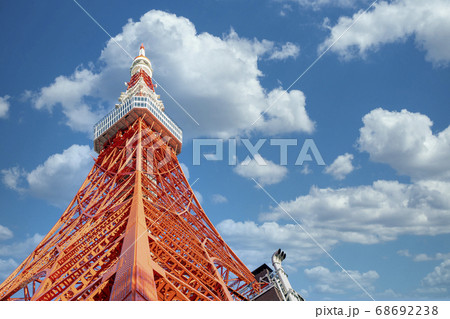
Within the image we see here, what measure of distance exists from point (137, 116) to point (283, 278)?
13.6 metres

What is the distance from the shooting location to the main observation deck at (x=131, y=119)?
70.9ft

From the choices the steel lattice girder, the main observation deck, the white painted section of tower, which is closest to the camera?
the steel lattice girder

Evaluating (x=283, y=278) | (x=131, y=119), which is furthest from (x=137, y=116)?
(x=283, y=278)

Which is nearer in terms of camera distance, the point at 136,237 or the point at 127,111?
the point at 136,237

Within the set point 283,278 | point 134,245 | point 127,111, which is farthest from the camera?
point 127,111

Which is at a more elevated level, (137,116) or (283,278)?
(137,116)

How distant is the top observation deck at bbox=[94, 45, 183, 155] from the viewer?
21672 millimetres

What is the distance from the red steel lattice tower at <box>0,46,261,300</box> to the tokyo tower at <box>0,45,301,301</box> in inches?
1.9

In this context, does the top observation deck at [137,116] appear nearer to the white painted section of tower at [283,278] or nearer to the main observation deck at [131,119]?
the main observation deck at [131,119]

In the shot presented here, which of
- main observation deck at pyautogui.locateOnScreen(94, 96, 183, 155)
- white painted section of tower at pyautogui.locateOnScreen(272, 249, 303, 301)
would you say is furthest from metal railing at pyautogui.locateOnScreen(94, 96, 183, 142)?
white painted section of tower at pyautogui.locateOnScreen(272, 249, 303, 301)

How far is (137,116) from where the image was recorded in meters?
21.7

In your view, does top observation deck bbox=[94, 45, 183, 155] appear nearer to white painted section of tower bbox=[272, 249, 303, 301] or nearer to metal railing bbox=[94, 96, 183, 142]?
metal railing bbox=[94, 96, 183, 142]

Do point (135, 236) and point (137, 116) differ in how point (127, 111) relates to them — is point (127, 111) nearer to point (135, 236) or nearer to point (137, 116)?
point (137, 116)
